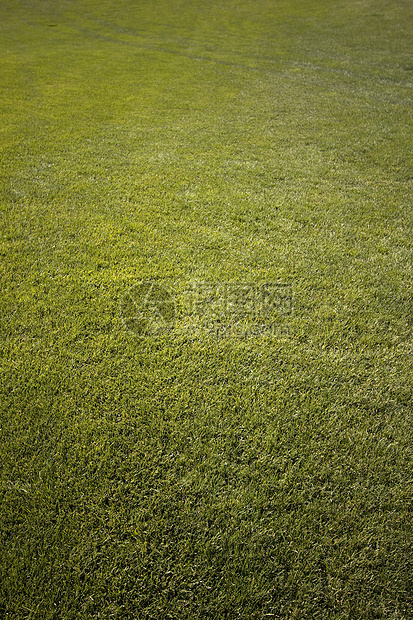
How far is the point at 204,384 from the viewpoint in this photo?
7.01 feet

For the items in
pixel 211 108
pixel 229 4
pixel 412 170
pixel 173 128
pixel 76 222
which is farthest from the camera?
pixel 229 4

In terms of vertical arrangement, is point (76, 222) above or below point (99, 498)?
above

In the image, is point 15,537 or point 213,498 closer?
point 15,537

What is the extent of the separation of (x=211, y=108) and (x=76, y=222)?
470 cm

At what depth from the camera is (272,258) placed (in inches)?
124

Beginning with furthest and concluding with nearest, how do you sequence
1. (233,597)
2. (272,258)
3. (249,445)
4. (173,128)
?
(173,128), (272,258), (249,445), (233,597)

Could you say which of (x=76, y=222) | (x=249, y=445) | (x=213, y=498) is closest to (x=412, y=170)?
(x=76, y=222)

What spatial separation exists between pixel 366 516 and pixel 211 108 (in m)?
7.10

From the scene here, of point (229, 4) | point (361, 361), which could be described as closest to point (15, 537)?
point (361, 361)

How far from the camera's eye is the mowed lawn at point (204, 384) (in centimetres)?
146

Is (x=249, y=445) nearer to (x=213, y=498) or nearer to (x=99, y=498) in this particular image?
(x=213, y=498)

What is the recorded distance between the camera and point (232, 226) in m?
3.53

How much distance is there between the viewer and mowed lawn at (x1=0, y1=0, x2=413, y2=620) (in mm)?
1459

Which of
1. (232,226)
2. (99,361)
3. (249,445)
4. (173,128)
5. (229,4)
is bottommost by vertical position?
(249,445)
